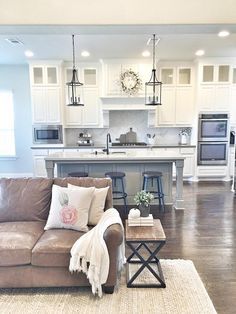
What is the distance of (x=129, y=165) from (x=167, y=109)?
270 cm

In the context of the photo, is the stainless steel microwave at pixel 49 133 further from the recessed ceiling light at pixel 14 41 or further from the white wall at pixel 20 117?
the recessed ceiling light at pixel 14 41

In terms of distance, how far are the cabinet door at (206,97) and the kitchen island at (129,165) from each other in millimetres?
2444

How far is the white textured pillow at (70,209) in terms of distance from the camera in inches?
109

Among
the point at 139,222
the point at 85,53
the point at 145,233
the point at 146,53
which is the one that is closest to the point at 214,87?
the point at 146,53

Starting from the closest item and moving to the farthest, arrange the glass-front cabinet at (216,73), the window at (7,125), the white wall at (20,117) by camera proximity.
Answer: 1. the glass-front cabinet at (216,73)
2. the white wall at (20,117)
3. the window at (7,125)

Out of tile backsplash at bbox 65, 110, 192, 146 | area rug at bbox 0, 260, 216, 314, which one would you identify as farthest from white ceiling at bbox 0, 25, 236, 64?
area rug at bbox 0, 260, 216, 314

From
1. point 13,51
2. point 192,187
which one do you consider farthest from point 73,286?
point 13,51

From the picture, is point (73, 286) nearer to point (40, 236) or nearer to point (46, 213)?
point (40, 236)

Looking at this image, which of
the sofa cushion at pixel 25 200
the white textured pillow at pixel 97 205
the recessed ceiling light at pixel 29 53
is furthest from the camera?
the recessed ceiling light at pixel 29 53

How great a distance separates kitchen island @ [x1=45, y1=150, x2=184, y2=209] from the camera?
4664 millimetres

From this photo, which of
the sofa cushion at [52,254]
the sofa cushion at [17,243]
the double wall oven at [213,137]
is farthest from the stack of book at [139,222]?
the double wall oven at [213,137]

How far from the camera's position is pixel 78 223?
278 centimetres

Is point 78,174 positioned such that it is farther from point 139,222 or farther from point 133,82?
point 133,82

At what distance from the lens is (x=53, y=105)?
6.85 m
